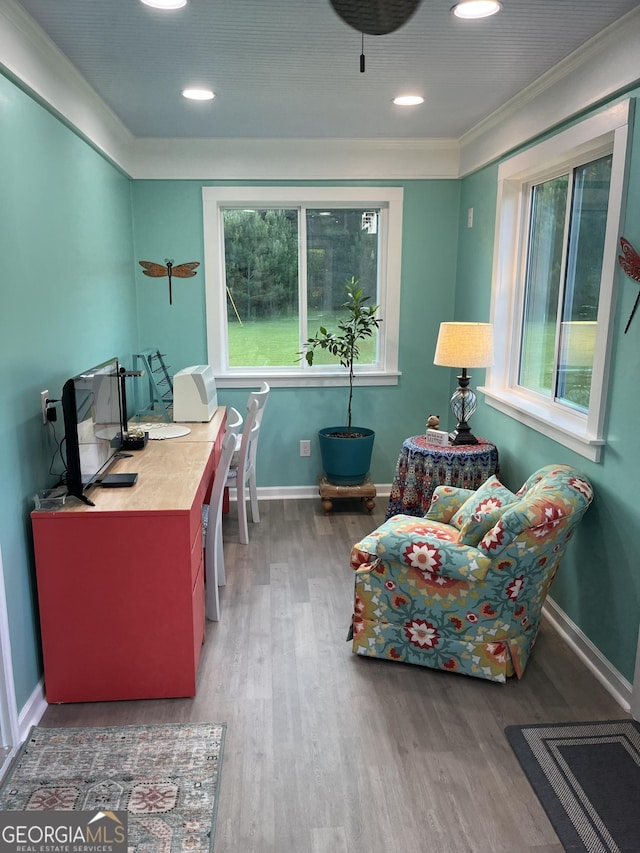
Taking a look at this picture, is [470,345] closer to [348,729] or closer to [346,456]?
[346,456]

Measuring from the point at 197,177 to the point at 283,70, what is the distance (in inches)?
64.6

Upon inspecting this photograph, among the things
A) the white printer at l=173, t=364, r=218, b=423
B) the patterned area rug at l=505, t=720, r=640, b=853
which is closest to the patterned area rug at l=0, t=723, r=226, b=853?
the patterned area rug at l=505, t=720, r=640, b=853

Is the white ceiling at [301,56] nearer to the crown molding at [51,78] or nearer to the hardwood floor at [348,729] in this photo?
the crown molding at [51,78]

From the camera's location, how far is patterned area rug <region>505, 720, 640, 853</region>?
1.84m

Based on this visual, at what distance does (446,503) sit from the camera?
300 centimetres

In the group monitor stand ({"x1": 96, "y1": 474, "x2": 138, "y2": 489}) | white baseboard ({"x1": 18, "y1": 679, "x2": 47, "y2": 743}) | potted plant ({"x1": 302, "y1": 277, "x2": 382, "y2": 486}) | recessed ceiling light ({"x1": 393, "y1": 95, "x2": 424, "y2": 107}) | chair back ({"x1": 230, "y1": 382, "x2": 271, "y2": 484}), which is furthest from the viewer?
potted plant ({"x1": 302, "y1": 277, "x2": 382, "y2": 486})

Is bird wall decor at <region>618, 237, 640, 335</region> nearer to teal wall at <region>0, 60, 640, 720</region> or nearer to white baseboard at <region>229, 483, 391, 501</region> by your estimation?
teal wall at <region>0, 60, 640, 720</region>

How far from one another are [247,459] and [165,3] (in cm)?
243

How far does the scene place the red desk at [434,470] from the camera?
3422 millimetres

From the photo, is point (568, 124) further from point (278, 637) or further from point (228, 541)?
point (228, 541)

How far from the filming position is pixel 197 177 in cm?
430

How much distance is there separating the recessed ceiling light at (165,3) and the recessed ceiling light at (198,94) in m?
1.00

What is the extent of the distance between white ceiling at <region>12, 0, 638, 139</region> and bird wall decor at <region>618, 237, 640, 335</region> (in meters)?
0.79

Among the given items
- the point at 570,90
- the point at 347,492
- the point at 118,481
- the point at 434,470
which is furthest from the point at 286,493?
the point at 570,90
